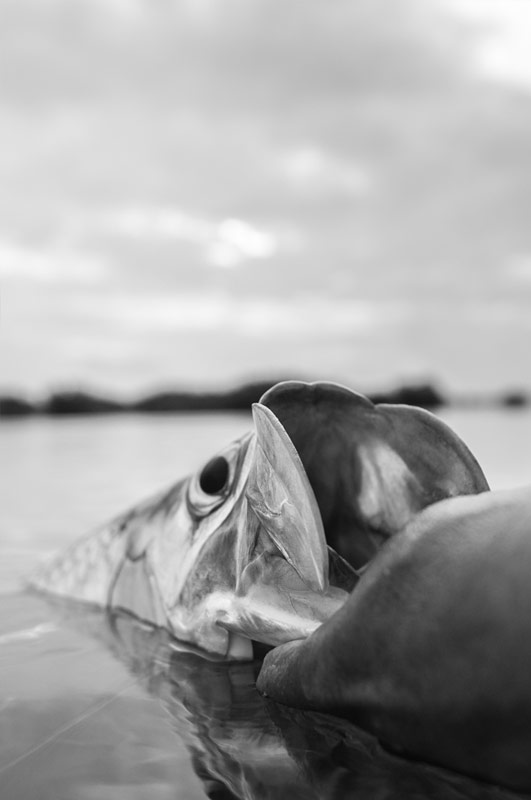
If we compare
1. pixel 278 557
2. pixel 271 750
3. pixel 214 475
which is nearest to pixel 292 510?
pixel 278 557

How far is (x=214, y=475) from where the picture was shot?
10.1 feet

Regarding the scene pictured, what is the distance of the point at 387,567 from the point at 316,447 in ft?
3.03

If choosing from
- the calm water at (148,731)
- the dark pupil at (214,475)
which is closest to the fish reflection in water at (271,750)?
the calm water at (148,731)

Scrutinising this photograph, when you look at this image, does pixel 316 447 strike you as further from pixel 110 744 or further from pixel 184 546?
pixel 110 744

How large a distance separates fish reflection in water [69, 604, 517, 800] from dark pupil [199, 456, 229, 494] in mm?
580

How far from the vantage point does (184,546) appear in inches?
121

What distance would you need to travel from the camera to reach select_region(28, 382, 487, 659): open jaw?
245cm

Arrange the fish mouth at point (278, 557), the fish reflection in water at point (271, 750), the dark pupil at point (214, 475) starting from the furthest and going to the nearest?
the dark pupil at point (214, 475) < the fish mouth at point (278, 557) < the fish reflection in water at point (271, 750)

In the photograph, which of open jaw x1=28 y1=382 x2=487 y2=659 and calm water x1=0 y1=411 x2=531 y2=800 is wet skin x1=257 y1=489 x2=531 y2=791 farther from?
open jaw x1=28 y1=382 x2=487 y2=659

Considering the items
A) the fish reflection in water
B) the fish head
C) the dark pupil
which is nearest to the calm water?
the fish reflection in water

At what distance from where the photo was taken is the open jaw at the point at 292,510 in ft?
8.05

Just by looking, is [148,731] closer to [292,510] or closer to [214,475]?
[292,510]

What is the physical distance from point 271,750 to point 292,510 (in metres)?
0.60

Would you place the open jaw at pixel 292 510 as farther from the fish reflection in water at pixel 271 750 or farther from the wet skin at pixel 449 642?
the wet skin at pixel 449 642
